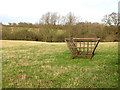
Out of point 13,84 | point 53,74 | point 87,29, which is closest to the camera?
point 13,84

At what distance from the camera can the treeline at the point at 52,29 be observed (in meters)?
30.6

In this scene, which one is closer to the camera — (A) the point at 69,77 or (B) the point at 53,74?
(A) the point at 69,77

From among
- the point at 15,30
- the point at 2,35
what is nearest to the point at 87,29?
the point at 15,30

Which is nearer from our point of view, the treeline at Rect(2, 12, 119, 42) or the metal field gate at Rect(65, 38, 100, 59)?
the metal field gate at Rect(65, 38, 100, 59)

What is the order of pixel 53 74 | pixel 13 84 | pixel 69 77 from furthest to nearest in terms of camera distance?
1. pixel 53 74
2. pixel 69 77
3. pixel 13 84

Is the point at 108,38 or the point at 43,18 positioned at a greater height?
the point at 43,18

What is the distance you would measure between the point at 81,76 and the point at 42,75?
113 centimetres

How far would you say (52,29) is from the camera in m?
31.4

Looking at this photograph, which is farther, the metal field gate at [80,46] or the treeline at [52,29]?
the treeline at [52,29]

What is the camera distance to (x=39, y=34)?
105 feet

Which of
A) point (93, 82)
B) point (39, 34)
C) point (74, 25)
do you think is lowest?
point (93, 82)

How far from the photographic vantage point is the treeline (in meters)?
30.6

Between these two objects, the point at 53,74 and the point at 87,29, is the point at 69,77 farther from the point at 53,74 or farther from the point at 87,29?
the point at 87,29

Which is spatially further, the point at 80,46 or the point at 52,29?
the point at 52,29
